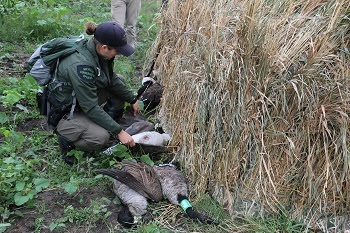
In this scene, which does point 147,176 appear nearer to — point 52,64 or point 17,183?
point 17,183

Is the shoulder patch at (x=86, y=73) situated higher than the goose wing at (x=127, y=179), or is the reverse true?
the shoulder patch at (x=86, y=73)

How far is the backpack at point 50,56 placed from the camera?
4.15 meters

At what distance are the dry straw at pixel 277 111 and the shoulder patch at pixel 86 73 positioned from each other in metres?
0.95

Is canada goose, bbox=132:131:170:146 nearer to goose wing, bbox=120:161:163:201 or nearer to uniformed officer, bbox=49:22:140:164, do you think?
uniformed officer, bbox=49:22:140:164

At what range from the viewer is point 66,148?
439cm

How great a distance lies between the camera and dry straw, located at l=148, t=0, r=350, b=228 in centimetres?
356

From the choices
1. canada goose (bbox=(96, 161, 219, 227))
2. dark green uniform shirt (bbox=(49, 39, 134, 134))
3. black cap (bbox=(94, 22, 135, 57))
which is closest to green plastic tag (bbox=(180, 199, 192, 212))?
canada goose (bbox=(96, 161, 219, 227))

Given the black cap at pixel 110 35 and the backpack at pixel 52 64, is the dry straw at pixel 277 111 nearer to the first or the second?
the black cap at pixel 110 35

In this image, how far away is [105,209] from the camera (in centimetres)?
368

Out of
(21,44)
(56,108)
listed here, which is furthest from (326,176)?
(21,44)

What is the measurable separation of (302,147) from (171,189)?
1139 millimetres

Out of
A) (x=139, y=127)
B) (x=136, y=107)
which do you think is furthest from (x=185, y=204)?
(x=136, y=107)

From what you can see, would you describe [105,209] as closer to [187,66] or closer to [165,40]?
[187,66]

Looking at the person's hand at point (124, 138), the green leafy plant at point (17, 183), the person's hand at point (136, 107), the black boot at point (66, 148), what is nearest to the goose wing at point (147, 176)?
the person's hand at point (124, 138)
